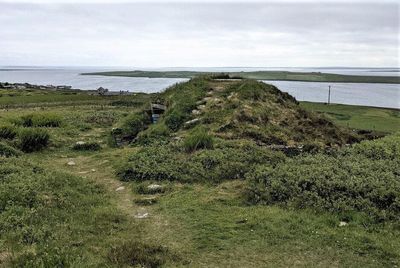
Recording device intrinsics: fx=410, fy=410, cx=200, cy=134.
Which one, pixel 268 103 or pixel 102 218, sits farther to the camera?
pixel 268 103

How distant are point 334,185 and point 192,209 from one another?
3272mm

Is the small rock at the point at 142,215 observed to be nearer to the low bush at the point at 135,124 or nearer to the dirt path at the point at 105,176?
the dirt path at the point at 105,176

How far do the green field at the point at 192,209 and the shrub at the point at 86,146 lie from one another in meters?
0.12

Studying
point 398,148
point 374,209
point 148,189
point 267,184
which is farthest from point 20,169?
point 398,148

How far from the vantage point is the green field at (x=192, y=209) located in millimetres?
6781

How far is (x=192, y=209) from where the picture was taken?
9.08 m

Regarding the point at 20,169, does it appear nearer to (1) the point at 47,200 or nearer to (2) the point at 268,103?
(1) the point at 47,200

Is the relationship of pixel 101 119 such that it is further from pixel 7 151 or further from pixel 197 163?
pixel 197 163

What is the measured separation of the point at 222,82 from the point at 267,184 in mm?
11389

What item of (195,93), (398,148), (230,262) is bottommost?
(230,262)

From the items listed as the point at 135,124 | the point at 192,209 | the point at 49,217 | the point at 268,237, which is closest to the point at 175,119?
the point at 135,124

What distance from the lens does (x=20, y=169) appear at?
1088 cm

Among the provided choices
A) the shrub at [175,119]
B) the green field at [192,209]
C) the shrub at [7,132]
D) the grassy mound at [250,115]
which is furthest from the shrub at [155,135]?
the shrub at [7,132]

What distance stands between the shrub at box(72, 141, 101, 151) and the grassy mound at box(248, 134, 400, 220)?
7834 mm
